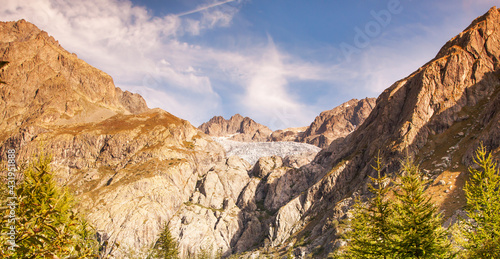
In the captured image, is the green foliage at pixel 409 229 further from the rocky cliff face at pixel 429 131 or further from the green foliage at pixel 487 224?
the rocky cliff face at pixel 429 131

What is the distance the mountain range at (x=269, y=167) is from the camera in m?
95.6

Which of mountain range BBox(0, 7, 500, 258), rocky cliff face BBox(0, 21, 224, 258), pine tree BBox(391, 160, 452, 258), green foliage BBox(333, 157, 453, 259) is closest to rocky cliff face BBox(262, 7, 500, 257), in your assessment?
mountain range BBox(0, 7, 500, 258)

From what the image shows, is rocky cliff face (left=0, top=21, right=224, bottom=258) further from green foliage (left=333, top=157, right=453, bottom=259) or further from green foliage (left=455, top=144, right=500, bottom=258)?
green foliage (left=455, top=144, right=500, bottom=258)

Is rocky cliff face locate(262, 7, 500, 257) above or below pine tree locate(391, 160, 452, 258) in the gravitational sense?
above

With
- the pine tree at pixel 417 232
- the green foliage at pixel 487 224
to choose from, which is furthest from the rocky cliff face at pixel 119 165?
the green foliage at pixel 487 224

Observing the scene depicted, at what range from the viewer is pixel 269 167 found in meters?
186

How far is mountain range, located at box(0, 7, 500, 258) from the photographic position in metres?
95.6

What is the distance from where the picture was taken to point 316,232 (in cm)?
10681

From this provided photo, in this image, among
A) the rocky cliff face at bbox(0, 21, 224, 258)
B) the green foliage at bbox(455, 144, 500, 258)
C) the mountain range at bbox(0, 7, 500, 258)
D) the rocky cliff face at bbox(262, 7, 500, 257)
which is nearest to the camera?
the green foliage at bbox(455, 144, 500, 258)

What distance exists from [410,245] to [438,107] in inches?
4210

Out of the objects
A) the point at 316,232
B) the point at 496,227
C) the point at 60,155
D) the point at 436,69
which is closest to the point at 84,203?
the point at 60,155

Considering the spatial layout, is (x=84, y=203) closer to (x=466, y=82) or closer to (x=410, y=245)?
(x=410, y=245)

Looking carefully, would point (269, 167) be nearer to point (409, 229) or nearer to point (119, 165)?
point (119, 165)

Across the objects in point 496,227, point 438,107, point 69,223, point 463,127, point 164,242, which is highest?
point 438,107
